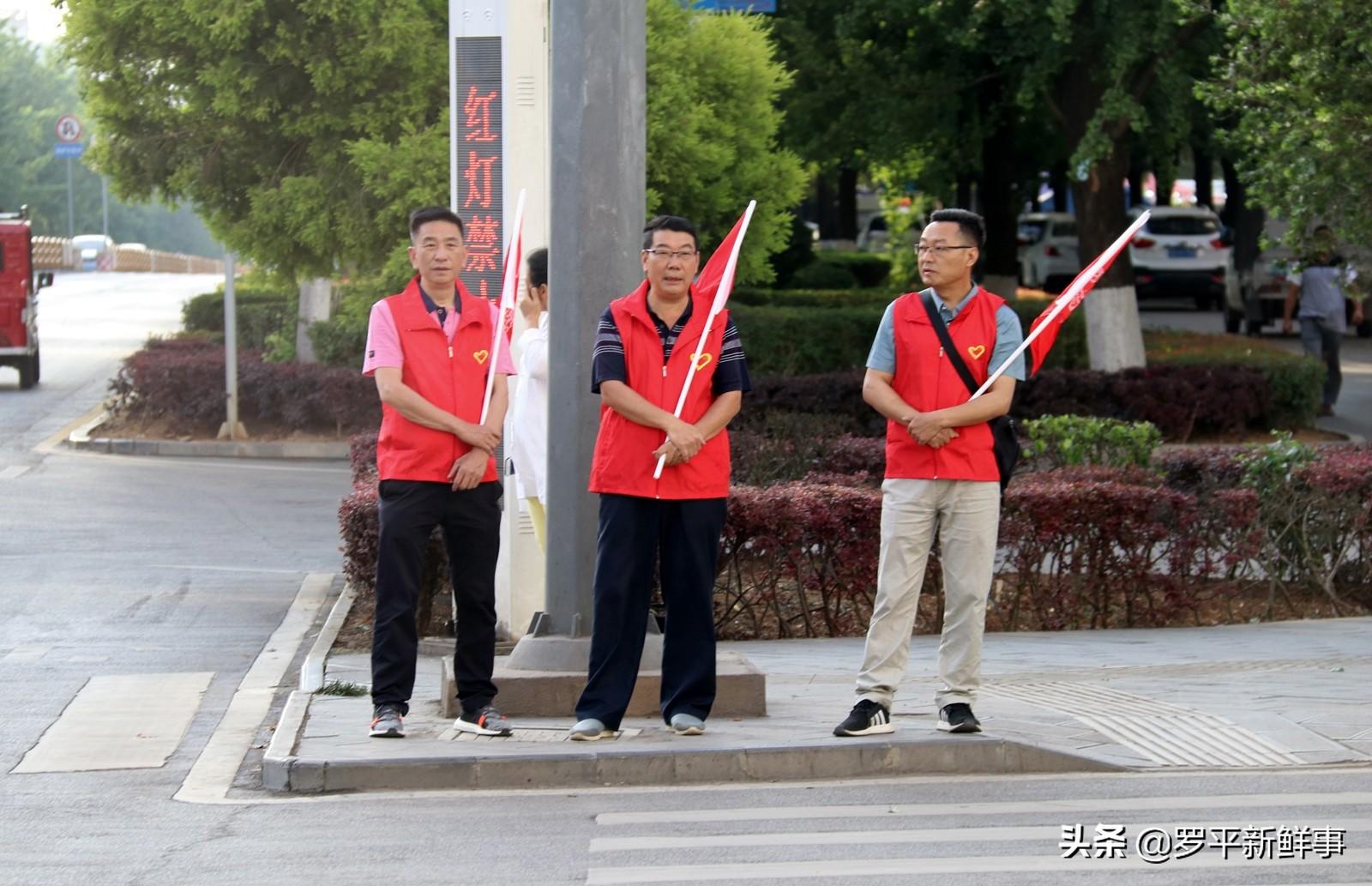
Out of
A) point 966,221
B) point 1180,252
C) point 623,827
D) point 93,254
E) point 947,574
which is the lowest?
point 623,827

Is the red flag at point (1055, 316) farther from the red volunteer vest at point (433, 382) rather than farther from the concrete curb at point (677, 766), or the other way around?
the red volunteer vest at point (433, 382)

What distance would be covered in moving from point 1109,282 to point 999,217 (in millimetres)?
6122

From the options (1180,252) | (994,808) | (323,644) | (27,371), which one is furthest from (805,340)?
(1180,252)

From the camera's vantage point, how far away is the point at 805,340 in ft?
72.7

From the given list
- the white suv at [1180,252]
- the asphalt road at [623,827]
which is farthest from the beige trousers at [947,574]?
the white suv at [1180,252]

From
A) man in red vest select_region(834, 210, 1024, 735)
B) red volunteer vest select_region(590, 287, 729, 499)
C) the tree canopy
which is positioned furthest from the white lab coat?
the tree canopy

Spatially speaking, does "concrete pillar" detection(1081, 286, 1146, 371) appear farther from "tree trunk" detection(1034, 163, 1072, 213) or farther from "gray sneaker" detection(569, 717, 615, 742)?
"gray sneaker" detection(569, 717, 615, 742)

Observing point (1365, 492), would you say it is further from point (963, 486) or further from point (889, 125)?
point (889, 125)

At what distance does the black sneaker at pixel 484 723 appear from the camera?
7.08m

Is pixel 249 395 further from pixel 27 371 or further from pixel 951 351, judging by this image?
pixel 951 351

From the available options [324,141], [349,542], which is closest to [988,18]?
[324,141]

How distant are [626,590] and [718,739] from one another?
617mm

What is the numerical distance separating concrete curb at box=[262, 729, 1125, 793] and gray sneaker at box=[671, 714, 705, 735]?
1.02ft

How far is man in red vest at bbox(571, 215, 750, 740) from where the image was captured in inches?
271
